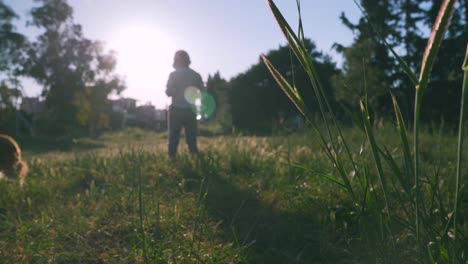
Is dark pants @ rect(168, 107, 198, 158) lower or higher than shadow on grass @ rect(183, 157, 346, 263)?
higher

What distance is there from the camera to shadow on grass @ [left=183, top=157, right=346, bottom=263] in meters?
1.97

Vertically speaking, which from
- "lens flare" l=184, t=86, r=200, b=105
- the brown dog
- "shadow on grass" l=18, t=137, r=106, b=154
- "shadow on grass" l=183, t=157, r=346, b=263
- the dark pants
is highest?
"lens flare" l=184, t=86, r=200, b=105

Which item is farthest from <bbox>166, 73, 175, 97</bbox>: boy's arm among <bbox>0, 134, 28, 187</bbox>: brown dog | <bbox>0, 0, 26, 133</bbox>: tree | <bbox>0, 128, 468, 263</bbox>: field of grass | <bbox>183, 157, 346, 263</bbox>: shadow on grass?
<bbox>0, 0, 26, 133</bbox>: tree

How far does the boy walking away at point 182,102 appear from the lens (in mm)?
6152

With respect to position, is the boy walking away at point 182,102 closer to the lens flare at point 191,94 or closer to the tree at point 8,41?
the lens flare at point 191,94

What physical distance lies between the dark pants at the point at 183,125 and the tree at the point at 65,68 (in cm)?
2614

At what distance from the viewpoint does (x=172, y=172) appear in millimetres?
4211

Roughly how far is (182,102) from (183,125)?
40 cm

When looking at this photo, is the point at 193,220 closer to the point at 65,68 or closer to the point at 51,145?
the point at 51,145

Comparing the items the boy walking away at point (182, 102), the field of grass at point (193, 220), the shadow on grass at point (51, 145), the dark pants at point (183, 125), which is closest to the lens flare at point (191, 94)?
the boy walking away at point (182, 102)

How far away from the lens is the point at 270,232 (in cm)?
235

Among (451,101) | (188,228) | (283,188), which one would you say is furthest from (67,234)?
(451,101)

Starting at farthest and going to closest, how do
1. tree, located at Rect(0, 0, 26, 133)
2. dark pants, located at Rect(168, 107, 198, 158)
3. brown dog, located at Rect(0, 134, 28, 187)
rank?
tree, located at Rect(0, 0, 26, 133), dark pants, located at Rect(168, 107, 198, 158), brown dog, located at Rect(0, 134, 28, 187)

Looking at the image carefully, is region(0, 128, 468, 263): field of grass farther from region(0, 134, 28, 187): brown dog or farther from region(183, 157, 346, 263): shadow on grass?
region(0, 134, 28, 187): brown dog
